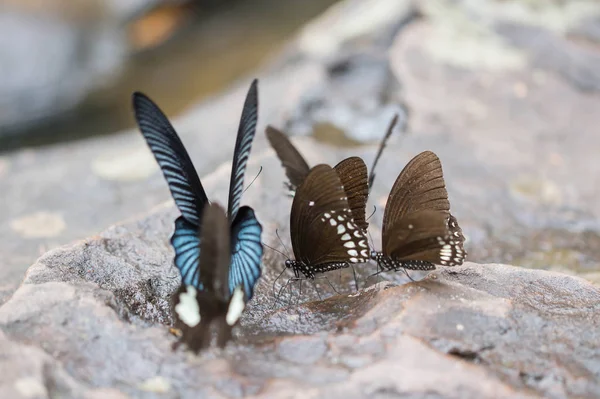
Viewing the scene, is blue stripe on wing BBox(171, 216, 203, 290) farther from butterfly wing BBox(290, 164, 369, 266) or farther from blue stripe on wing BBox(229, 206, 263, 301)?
butterfly wing BBox(290, 164, 369, 266)

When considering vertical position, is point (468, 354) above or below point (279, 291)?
below

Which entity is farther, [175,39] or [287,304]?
[175,39]

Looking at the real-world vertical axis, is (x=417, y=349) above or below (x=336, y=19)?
below

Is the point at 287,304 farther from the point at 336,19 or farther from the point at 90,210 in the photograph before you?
the point at 336,19

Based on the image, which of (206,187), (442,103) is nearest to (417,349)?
(206,187)

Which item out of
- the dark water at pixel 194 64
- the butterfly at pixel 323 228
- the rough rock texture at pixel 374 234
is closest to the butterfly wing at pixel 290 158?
the rough rock texture at pixel 374 234

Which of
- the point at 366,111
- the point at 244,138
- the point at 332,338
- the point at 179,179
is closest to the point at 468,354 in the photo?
the point at 332,338

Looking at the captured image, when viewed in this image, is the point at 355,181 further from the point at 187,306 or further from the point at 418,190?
the point at 187,306

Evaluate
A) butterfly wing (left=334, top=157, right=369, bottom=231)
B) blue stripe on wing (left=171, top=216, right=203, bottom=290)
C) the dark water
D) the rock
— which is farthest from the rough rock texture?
the dark water
